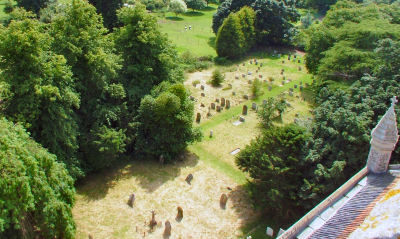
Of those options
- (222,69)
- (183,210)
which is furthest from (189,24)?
(183,210)

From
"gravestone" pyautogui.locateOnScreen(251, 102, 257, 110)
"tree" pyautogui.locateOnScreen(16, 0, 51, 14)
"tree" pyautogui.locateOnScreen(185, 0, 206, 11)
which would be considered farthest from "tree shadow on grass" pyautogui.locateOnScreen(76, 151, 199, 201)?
"tree" pyautogui.locateOnScreen(185, 0, 206, 11)

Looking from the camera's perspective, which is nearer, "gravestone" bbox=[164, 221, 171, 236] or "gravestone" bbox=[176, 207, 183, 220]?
"gravestone" bbox=[164, 221, 171, 236]

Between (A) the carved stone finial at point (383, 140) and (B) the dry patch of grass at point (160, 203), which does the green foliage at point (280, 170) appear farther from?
(A) the carved stone finial at point (383, 140)

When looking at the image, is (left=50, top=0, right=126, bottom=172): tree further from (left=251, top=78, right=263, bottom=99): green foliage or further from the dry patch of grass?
(left=251, top=78, right=263, bottom=99): green foliage

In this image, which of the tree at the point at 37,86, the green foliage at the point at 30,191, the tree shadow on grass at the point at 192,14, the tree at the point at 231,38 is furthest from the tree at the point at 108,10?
the tree shadow on grass at the point at 192,14

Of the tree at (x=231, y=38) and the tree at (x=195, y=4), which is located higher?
the tree at (x=195, y=4)

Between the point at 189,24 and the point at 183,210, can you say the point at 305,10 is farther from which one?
the point at 183,210

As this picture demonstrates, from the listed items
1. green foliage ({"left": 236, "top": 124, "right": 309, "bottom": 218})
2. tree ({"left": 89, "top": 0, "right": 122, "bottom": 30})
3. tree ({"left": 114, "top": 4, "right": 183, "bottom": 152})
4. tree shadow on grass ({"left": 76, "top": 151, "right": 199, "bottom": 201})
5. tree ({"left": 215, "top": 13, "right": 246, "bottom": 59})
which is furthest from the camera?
tree ({"left": 215, "top": 13, "right": 246, "bottom": 59})
